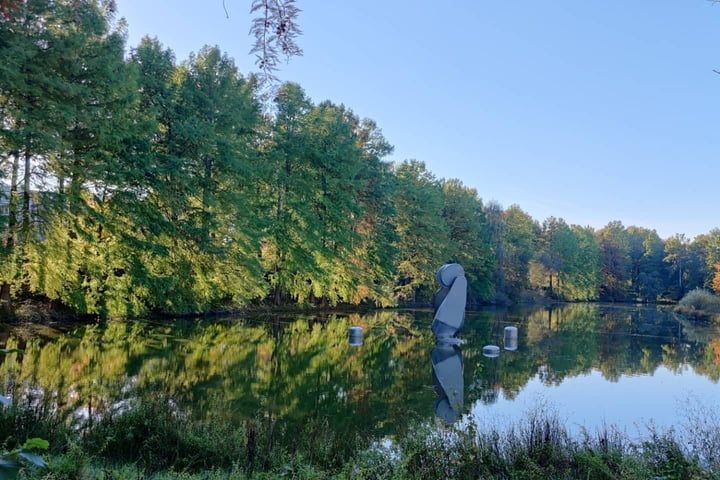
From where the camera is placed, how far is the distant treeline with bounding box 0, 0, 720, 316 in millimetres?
13398

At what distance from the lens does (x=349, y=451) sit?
245 inches

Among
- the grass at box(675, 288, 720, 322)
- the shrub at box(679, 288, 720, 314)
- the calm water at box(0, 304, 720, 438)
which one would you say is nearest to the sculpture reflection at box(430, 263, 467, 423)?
the calm water at box(0, 304, 720, 438)

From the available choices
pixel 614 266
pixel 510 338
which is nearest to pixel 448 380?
pixel 510 338

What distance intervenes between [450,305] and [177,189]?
10.5 m

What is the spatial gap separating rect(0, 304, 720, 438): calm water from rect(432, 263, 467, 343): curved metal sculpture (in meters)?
0.73

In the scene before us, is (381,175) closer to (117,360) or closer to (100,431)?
(117,360)

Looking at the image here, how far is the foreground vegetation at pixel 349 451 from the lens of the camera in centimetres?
507

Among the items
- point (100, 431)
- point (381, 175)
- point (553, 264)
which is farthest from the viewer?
point (553, 264)

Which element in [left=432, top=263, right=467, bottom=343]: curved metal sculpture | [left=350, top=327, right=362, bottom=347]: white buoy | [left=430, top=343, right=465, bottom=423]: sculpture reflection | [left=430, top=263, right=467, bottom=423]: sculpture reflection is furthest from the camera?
[left=432, top=263, right=467, bottom=343]: curved metal sculpture

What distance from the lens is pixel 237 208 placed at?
2003 centimetres

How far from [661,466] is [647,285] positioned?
67.3m

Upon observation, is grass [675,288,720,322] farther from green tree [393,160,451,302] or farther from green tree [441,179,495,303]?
green tree [393,160,451,302]

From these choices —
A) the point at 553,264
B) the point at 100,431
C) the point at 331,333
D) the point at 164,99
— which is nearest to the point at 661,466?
A: the point at 100,431

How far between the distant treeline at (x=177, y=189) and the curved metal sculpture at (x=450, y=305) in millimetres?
7838
